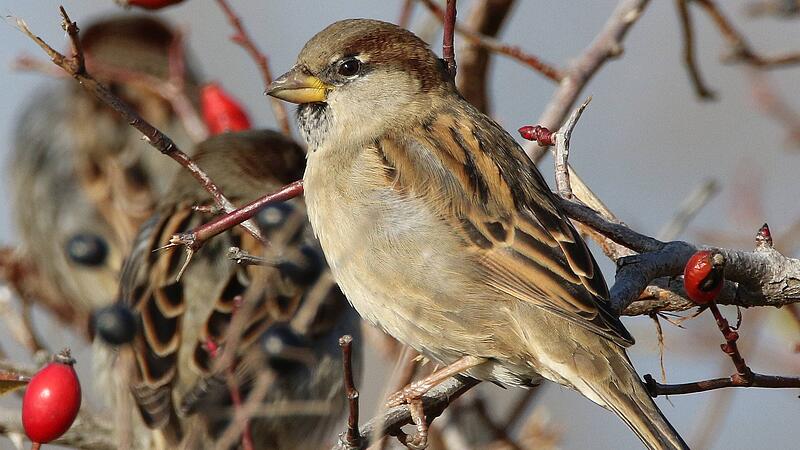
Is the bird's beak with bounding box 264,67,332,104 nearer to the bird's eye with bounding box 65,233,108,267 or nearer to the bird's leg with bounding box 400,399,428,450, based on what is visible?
the bird's eye with bounding box 65,233,108,267

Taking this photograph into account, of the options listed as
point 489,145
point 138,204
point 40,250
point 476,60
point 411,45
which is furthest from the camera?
point 40,250

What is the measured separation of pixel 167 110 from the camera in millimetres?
5648

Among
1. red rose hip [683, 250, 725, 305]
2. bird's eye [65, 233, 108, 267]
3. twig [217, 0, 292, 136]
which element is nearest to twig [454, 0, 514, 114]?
twig [217, 0, 292, 136]

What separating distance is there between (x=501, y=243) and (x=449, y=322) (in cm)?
20

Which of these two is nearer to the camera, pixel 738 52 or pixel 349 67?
pixel 349 67

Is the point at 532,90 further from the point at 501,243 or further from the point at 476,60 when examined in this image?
the point at 501,243

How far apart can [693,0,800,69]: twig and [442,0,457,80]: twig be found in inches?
43.4

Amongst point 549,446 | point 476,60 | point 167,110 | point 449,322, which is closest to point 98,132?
point 167,110

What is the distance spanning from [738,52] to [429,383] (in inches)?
67.9

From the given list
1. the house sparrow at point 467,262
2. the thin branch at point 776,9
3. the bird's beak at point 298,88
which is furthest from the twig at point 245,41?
the thin branch at point 776,9

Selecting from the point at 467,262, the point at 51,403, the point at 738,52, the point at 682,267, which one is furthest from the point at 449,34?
the point at 738,52

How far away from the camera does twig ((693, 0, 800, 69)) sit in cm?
361

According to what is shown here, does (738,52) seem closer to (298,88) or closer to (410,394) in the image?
(298,88)

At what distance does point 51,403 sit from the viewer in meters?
2.29
